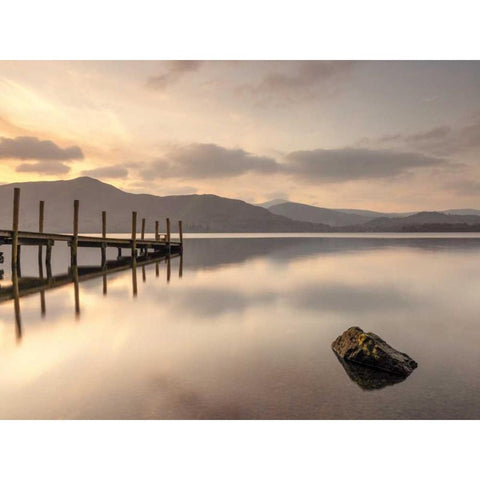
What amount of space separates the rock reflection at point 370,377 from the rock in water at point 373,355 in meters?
0.11

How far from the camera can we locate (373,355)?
7.54 meters

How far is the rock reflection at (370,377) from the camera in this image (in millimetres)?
6793

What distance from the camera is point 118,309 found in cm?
1397

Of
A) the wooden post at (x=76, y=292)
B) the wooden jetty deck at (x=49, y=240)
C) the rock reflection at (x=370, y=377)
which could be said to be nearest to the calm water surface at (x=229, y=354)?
the rock reflection at (x=370, y=377)

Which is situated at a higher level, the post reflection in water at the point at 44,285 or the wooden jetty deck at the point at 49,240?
the wooden jetty deck at the point at 49,240

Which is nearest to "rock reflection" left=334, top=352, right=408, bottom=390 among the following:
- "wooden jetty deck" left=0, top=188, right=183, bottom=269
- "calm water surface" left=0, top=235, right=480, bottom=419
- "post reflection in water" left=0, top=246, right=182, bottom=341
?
"calm water surface" left=0, top=235, right=480, bottom=419

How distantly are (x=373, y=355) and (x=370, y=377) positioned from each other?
525 mm

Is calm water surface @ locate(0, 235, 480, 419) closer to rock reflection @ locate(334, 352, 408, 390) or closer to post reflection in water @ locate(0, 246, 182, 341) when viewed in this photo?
rock reflection @ locate(334, 352, 408, 390)

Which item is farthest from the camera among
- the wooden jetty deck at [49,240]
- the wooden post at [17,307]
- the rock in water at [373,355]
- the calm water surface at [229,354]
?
the wooden jetty deck at [49,240]

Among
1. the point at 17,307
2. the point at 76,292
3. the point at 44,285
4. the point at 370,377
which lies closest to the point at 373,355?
the point at 370,377

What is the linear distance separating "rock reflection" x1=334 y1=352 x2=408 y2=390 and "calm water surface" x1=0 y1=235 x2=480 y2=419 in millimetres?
67

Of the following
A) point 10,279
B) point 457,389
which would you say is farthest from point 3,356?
point 10,279

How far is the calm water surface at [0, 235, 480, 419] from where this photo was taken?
20.2 feet

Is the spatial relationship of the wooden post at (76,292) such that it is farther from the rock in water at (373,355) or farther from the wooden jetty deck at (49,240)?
the rock in water at (373,355)
